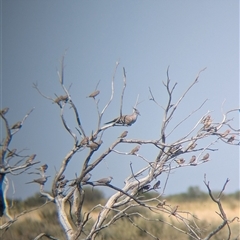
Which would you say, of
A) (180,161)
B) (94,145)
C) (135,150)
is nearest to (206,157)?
(180,161)

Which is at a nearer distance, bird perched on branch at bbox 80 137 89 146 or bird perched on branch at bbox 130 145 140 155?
bird perched on branch at bbox 80 137 89 146

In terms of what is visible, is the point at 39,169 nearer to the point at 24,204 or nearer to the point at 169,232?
the point at 24,204

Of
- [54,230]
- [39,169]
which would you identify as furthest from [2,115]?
[54,230]

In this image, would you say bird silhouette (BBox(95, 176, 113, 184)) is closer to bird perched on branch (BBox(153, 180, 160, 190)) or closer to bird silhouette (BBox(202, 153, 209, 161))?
bird perched on branch (BBox(153, 180, 160, 190))

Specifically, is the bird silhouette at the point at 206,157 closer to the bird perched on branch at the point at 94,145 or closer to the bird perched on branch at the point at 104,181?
the bird perched on branch at the point at 104,181

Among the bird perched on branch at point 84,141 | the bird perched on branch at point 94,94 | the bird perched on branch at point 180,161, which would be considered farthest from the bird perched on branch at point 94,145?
the bird perched on branch at point 180,161

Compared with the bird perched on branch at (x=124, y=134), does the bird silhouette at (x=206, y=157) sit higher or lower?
lower

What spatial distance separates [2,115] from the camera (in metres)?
4.91

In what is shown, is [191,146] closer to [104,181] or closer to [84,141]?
[104,181]

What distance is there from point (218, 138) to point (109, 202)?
1244mm

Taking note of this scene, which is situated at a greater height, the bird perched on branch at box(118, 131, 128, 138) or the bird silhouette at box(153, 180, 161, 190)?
the bird perched on branch at box(118, 131, 128, 138)

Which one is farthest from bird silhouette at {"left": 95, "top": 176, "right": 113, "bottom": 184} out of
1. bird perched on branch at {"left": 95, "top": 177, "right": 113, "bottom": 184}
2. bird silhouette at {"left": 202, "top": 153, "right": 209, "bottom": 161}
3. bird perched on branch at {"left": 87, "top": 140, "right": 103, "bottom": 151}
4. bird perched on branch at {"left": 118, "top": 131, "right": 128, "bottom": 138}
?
bird silhouette at {"left": 202, "top": 153, "right": 209, "bottom": 161}

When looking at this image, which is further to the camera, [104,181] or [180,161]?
[180,161]

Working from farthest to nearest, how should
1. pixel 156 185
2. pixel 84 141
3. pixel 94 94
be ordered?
pixel 94 94
pixel 156 185
pixel 84 141
